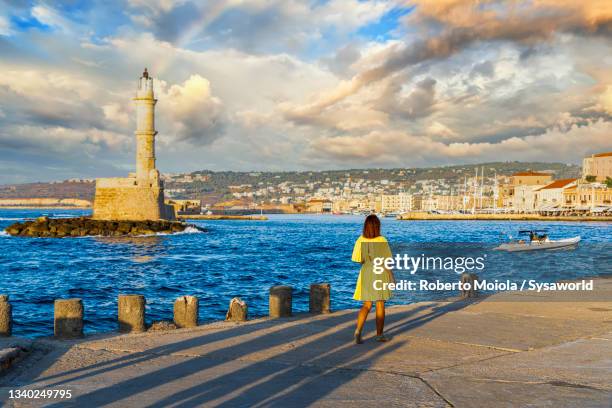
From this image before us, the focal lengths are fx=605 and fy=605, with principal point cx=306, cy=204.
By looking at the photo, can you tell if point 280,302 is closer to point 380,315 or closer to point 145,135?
point 380,315

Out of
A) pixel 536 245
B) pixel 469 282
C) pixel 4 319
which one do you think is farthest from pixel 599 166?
pixel 4 319

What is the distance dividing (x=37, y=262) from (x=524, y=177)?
17029cm

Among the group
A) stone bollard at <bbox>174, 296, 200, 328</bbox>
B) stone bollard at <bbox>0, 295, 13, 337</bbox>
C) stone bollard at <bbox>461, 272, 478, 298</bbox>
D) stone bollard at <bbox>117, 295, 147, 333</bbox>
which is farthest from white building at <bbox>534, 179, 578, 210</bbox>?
stone bollard at <bbox>0, 295, 13, 337</bbox>

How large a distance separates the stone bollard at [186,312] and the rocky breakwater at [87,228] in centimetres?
4998

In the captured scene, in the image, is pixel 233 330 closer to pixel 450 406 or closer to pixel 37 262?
pixel 450 406

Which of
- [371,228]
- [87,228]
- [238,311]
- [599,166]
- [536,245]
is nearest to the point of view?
[371,228]

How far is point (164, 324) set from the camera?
28.1 feet

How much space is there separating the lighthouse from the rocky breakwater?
73.0 inches

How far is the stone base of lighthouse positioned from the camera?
60.9m

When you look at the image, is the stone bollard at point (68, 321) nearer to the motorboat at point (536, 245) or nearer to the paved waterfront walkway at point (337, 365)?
the paved waterfront walkway at point (337, 365)

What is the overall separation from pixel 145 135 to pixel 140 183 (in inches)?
191

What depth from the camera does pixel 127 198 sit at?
6112cm

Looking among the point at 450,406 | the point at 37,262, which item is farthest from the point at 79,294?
the point at 450,406

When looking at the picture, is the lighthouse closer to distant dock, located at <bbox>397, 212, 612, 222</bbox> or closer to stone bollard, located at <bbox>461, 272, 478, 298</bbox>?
stone bollard, located at <bbox>461, 272, 478, 298</bbox>
